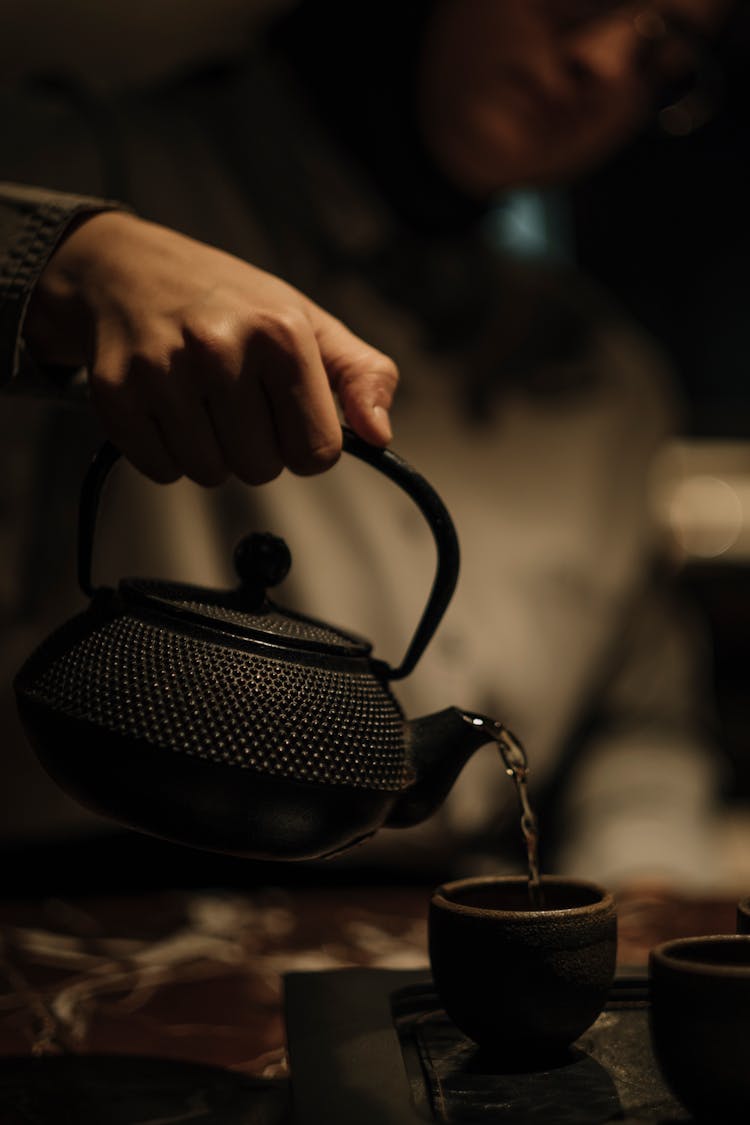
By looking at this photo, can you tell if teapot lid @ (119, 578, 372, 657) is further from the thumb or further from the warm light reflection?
the warm light reflection

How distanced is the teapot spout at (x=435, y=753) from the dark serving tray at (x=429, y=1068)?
14 cm

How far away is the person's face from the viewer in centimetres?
179

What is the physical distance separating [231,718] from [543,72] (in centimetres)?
144

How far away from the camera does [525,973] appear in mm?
747

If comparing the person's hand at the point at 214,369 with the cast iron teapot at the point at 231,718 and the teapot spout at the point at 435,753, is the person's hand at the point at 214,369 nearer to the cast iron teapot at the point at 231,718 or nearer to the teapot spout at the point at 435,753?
the cast iron teapot at the point at 231,718

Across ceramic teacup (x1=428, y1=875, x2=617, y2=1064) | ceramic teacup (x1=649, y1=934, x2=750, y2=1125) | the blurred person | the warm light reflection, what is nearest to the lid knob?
ceramic teacup (x1=428, y1=875, x2=617, y2=1064)

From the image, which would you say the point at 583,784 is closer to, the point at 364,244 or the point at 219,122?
the point at 364,244

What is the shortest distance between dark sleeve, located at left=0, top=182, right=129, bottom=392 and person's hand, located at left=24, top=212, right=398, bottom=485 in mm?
60

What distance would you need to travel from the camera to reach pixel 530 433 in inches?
85.2

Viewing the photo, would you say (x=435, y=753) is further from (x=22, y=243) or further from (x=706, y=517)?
(x=706, y=517)

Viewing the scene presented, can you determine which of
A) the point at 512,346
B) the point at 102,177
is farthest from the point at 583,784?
the point at 102,177

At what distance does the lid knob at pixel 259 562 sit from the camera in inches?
33.4

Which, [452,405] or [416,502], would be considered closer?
[416,502]

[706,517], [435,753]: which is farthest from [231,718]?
[706,517]
